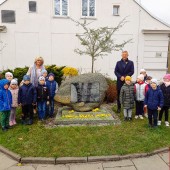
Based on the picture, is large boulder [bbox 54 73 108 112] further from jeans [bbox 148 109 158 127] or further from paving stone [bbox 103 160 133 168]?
paving stone [bbox 103 160 133 168]

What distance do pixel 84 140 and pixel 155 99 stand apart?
2.21 meters

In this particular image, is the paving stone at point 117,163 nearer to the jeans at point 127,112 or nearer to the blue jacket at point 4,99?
the jeans at point 127,112

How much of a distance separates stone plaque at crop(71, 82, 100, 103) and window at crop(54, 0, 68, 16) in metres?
8.22

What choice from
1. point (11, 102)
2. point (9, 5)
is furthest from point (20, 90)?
point (9, 5)

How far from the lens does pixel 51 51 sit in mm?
14586

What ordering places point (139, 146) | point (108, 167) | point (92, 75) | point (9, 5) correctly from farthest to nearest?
1. point (9, 5)
2. point (92, 75)
3. point (139, 146)
4. point (108, 167)

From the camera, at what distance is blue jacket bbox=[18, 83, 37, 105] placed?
6.55 metres

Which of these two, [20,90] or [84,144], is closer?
[84,144]

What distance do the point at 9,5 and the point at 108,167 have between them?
40.9 feet

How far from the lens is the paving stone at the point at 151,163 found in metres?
4.62

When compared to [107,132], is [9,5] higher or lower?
higher

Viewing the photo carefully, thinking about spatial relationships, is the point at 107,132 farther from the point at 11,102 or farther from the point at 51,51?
the point at 51,51

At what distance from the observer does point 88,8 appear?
14.6m

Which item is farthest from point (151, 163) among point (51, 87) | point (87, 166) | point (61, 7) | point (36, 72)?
point (61, 7)
